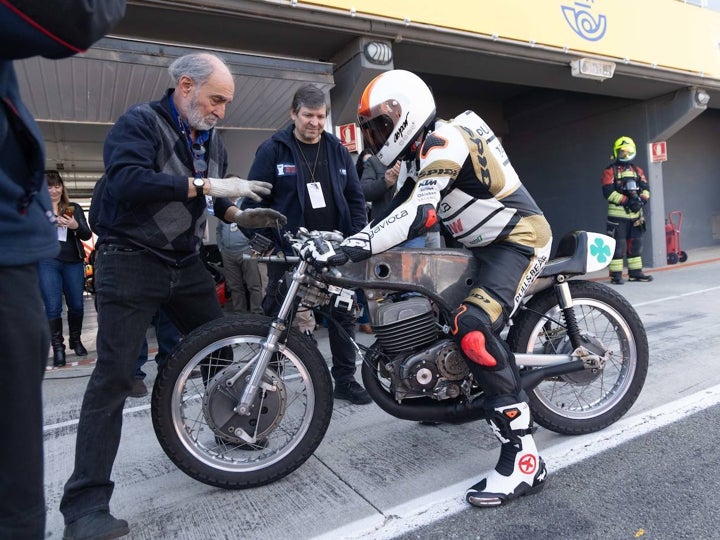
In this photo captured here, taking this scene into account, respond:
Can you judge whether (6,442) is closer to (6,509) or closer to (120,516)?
(6,509)

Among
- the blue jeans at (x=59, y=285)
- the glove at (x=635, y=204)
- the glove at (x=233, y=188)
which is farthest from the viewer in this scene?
the glove at (x=635, y=204)

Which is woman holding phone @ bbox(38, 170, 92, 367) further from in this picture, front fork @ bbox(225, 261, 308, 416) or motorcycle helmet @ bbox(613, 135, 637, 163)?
motorcycle helmet @ bbox(613, 135, 637, 163)

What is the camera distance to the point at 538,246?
240cm

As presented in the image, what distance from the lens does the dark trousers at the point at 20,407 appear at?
117cm

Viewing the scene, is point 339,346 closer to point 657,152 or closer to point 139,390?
point 139,390

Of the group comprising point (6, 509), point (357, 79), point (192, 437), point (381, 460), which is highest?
point (357, 79)

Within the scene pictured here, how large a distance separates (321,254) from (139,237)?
0.76 metres

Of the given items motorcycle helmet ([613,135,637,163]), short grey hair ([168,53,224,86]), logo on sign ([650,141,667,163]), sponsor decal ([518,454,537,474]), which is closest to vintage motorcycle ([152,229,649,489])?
sponsor decal ([518,454,537,474])

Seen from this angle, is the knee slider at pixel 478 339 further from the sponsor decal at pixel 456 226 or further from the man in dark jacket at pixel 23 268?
the man in dark jacket at pixel 23 268

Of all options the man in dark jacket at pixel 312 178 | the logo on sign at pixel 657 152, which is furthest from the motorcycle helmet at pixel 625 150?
the man in dark jacket at pixel 312 178

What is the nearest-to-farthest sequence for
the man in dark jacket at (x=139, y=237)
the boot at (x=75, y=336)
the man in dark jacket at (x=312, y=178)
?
1. the man in dark jacket at (x=139, y=237)
2. the man in dark jacket at (x=312, y=178)
3. the boot at (x=75, y=336)

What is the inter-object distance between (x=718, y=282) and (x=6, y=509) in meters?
9.01

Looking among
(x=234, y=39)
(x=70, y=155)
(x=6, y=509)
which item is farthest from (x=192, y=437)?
(x=70, y=155)

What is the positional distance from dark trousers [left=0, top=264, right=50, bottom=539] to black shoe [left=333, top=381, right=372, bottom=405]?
7.55 feet
